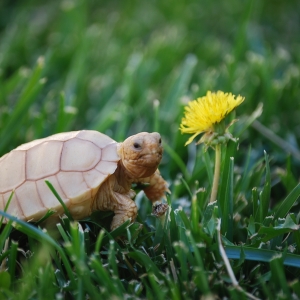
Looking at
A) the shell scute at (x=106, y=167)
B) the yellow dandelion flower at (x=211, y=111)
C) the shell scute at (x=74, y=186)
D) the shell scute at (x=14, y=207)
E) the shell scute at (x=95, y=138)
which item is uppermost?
the yellow dandelion flower at (x=211, y=111)

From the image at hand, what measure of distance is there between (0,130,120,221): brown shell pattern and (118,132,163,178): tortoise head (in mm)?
44

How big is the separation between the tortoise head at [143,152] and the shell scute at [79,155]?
8cm

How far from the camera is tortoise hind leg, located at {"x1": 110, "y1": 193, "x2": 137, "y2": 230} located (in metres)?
1.33

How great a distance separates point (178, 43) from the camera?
10.2 ft

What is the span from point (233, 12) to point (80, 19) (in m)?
1.24

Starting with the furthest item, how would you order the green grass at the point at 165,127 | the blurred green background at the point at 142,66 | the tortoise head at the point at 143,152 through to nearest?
1. the blurred green background at the point at 142,66
2. the tortoise head at the point at 143,152
3. the green grass at the point at 165,127

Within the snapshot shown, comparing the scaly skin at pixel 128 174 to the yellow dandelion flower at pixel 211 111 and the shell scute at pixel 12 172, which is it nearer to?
the yellow dandelion flower at pixel 211 111

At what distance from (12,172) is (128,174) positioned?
328 millimetres

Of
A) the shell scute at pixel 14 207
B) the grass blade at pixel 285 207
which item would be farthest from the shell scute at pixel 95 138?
the grass blade at pixel 285 207

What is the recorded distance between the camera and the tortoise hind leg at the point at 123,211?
4.38 feet

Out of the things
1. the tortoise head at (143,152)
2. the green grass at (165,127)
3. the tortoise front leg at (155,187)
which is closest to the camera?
the green grass at (165,127)

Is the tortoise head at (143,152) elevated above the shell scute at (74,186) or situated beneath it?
elevated above

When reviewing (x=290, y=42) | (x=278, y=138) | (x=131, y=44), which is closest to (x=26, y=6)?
(x=131, y=44)

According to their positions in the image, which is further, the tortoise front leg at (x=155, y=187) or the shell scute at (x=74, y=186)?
the tortoise front leg at (x=155, y=187)
